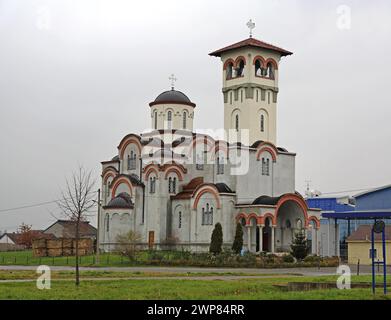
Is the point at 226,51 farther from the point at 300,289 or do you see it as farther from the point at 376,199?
the point at 300,289

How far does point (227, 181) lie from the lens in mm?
61844

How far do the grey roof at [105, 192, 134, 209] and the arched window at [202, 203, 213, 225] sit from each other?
7.23m

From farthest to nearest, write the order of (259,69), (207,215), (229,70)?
1. (229,70)
2. (259,69)
3. (207,215)

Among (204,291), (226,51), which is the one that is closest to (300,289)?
(204,291)

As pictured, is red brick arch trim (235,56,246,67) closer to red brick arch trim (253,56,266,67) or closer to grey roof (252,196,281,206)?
red brick arch trim (253,56,266,67)

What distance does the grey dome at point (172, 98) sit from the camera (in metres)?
70.5

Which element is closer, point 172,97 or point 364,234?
point 364,234

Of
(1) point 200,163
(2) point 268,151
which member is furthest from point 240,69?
(1) point 200,163

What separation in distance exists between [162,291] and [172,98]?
48.9 metres

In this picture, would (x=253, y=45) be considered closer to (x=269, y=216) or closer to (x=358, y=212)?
(x=269, y=216)

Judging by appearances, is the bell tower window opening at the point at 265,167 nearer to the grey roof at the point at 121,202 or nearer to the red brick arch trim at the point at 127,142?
the red brick arch trim at the point at 127,142

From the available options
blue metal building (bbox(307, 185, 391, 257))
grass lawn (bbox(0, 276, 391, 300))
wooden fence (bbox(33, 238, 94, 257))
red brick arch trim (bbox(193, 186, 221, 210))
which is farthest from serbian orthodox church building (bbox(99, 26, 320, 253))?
grass lawn (bbox(0, 276, 391, 300))
